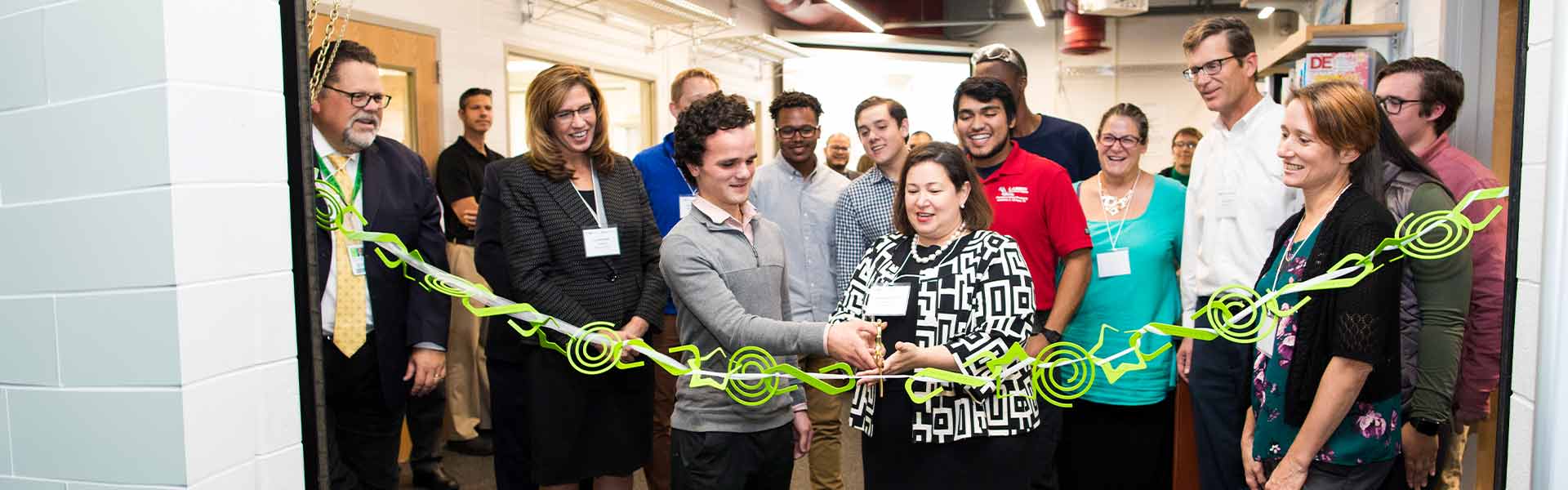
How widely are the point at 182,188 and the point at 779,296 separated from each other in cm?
125

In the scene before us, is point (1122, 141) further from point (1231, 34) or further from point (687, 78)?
point (687, 78)

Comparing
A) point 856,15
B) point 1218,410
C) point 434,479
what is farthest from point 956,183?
point 856,15

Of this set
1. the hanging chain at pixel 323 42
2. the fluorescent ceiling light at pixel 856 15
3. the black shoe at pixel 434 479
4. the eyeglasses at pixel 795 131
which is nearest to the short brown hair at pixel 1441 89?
the eyeglasses at pixel 795 131

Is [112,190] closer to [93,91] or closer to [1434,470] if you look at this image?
[93,91]

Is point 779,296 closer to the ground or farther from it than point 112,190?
closer to the ground

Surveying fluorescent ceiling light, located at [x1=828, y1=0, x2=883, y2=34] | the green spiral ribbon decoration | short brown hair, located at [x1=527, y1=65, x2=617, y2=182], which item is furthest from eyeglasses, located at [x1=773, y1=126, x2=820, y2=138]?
fluorescent ceiling light, located at [x1=828, y1=0, x2=883, y2=34]

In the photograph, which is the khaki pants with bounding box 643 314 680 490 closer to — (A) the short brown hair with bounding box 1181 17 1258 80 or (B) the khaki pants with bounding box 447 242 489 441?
(A) the short brown hair with bounding box 1181 17 1258 80

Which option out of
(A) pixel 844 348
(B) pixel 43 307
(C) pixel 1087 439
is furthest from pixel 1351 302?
(B) pixel 43 307

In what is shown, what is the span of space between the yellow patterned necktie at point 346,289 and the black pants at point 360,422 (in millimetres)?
31

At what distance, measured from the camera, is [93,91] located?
1.25m

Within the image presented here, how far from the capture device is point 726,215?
6.77ft

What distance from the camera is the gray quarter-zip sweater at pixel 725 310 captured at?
1.93 meters

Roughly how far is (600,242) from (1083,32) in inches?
314

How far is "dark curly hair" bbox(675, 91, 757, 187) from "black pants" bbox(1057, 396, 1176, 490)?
4.45ft
